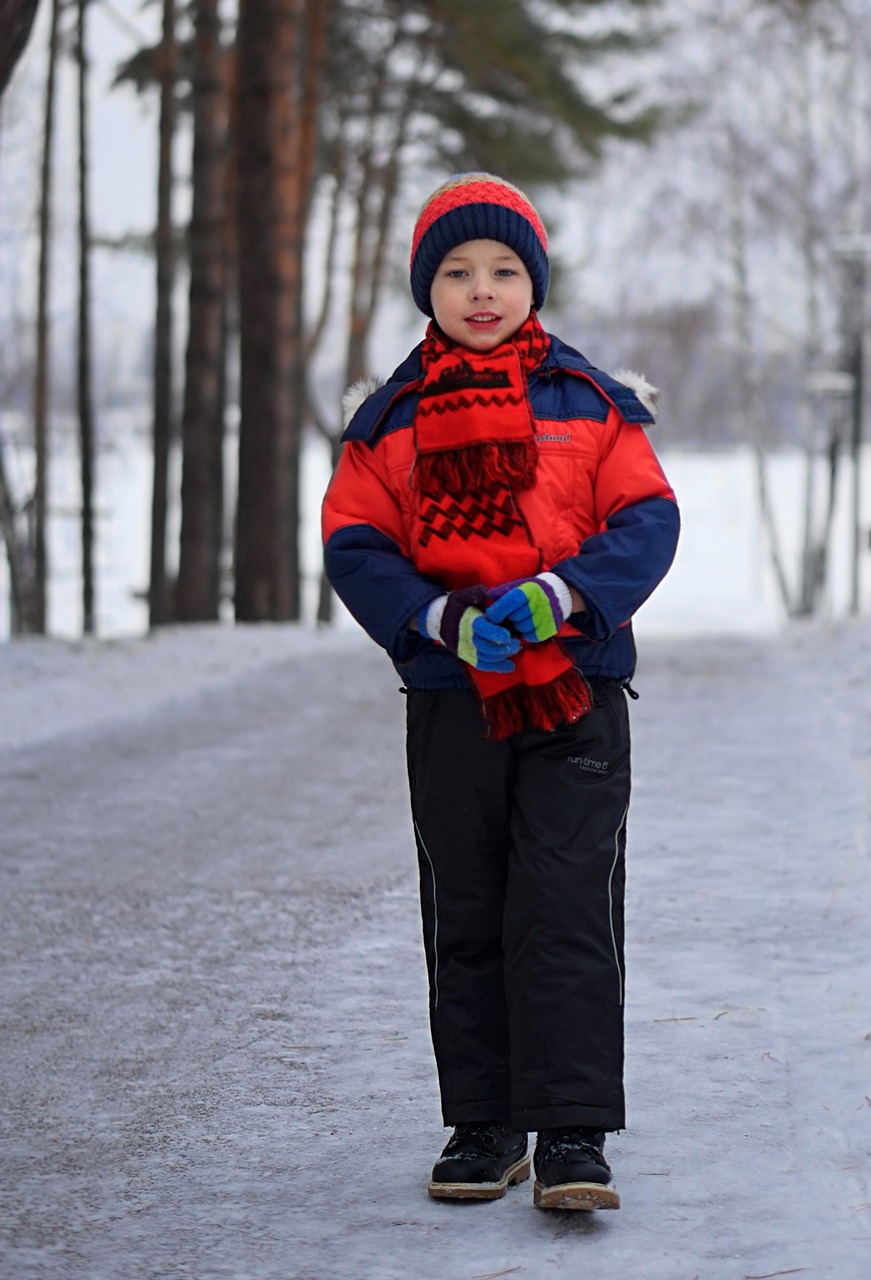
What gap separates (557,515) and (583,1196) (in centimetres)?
116

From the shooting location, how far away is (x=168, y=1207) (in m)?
3.13

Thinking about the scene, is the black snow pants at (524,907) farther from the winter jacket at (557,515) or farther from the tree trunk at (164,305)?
the tree trunk at (164,305)

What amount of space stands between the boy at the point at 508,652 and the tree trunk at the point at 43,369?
20487 mm

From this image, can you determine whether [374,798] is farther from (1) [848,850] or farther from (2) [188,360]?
(2) [188,360]

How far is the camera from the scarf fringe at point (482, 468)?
3129 millimetres

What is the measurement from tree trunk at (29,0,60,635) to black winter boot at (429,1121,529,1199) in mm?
21001

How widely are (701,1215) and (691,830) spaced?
137 inches

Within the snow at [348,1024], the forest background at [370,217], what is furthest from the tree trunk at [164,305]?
the snow at [348,1024]

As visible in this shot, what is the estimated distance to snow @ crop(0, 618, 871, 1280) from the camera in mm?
2984

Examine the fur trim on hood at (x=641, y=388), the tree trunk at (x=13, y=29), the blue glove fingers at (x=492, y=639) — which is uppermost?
the tree trunk at (x=13, y=29)

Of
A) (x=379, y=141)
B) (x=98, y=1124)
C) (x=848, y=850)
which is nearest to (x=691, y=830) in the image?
(x=848, y=850)

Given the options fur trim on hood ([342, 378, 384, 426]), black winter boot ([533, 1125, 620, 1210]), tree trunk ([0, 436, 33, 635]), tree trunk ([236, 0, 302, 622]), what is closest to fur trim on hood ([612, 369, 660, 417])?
fur trim on hood ([342, 378, 384, 426])

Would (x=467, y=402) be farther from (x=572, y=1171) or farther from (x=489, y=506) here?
(x=572, y=1171)

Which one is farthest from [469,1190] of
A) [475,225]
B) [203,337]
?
[203,337]
